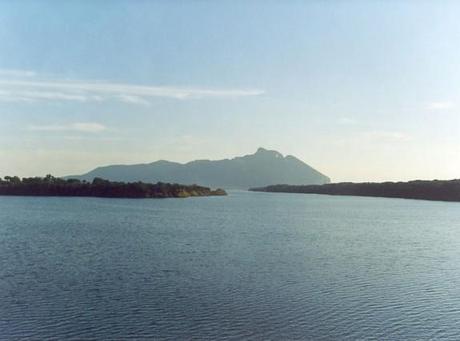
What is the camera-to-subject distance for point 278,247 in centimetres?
3878

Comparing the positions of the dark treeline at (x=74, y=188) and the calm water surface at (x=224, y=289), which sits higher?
the dark treeline at (x=74, y=188)

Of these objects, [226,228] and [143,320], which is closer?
[143,320]

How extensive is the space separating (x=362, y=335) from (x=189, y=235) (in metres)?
30.9

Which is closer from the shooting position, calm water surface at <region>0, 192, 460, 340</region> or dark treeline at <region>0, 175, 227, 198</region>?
calm water surface at <region>0, 192, 460, 340</region>

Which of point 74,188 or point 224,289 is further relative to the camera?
point 74,188

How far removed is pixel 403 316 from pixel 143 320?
32.5ft

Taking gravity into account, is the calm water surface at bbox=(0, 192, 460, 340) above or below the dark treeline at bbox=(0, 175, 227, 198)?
below

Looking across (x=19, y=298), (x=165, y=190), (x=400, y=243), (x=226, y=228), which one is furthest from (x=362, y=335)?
(x=165, y=190)

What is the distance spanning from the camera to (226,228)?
54344mm

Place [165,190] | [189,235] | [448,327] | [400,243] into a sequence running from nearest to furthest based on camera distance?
[448,327] < [400,243] < [189,235] < [165,190]

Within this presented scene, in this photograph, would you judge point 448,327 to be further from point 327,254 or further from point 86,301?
point 327,254

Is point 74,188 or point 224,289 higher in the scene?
point 74,188

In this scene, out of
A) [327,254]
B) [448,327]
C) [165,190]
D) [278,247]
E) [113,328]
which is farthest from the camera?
[165,190]

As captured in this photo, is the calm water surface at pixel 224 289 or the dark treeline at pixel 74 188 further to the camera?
the dark treeline at pixel 74 188
